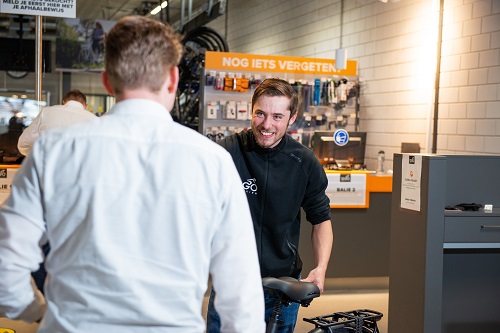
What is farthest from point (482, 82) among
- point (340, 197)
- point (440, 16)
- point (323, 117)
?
point (323, 117)

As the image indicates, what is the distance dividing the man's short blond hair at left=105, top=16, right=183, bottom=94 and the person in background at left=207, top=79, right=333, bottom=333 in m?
1.19

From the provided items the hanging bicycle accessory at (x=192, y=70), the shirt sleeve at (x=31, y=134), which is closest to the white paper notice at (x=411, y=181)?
the shirt sleeve at (x=31, y=134)

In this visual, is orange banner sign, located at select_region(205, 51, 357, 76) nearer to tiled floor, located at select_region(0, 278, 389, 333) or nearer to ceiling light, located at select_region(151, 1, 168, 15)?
tiled floor, located at select_region(0, 278, 389, 333)

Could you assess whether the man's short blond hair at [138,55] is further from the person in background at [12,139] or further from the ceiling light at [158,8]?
the ceiling light at [158,8]

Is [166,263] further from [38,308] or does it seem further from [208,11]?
[208,11]

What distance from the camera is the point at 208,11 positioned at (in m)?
11.8

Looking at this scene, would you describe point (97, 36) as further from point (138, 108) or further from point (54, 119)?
point (138, 108)

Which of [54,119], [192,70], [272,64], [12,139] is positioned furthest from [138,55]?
[192,70]

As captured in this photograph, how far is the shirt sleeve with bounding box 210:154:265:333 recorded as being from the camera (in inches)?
56.3

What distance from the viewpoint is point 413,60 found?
8.24 m

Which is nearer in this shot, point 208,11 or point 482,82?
point 482,82

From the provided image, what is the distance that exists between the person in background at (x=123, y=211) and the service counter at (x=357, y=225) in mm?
4978

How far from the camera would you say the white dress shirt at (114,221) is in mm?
1330

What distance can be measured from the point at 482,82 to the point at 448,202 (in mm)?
3285
